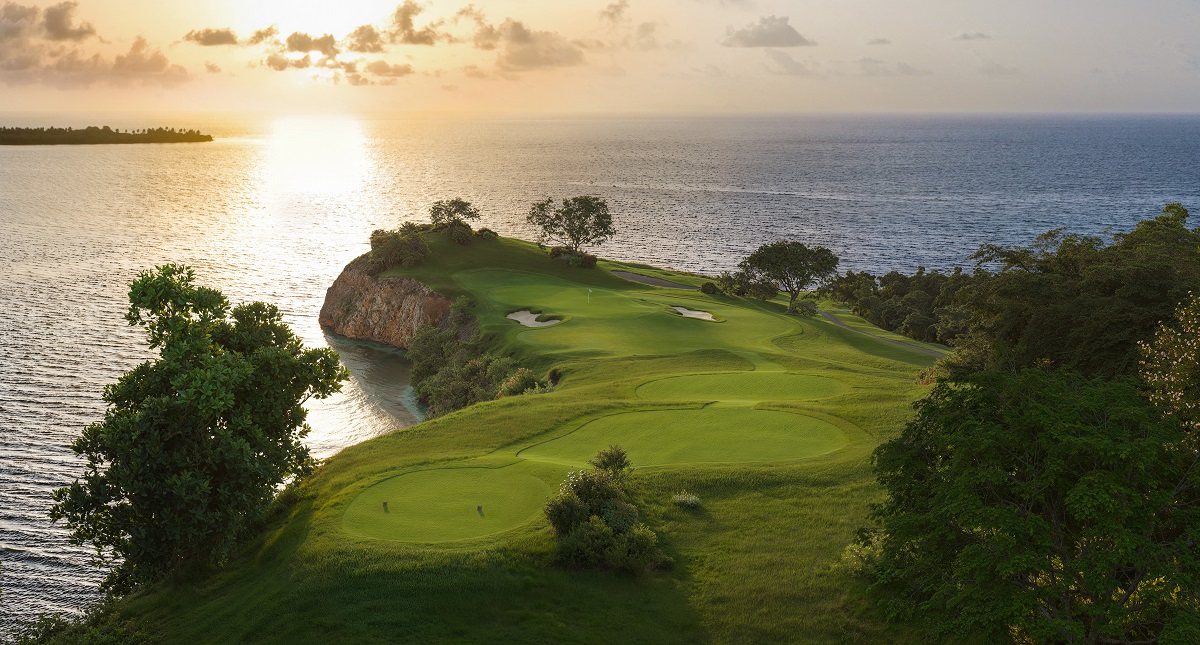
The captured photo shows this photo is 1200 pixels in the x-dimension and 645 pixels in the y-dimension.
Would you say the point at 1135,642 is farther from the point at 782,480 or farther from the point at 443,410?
the point at 443,410

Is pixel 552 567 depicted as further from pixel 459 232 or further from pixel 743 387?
pixel 459 232

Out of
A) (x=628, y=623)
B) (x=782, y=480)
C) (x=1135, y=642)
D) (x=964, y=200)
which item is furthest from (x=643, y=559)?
(x=964, y=200)

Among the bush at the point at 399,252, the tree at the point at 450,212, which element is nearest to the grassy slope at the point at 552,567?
the bush at the point at 399,252

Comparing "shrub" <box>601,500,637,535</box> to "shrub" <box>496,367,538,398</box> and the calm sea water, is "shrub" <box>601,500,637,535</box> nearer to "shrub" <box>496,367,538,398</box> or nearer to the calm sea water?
the calm sea water

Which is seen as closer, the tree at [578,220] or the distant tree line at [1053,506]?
the distant tree line at [1053,506]

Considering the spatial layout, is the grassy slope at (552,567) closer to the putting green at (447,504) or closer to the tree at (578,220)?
the putting green at (447,504)

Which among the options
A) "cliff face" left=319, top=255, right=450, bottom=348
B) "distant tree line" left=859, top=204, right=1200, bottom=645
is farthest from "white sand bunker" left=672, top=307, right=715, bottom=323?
"distant tree line" left=859, top=204, right=1200, bottom=645

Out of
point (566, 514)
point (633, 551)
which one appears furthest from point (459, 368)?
point (633, 551)
